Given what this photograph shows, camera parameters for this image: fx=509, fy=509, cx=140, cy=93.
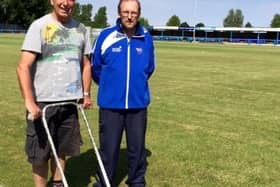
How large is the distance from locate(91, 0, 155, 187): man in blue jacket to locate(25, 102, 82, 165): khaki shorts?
433 millimetres

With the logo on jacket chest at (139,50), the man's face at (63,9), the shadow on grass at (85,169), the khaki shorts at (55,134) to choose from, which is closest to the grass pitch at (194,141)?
the shadow on grass at (85,169)

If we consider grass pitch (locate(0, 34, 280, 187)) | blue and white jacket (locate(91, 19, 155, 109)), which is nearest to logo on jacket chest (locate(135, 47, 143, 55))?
blue and white jacket (locate(91, 19, 155, 109))

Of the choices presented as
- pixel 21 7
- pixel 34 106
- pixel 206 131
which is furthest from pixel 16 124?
pixel 21 7

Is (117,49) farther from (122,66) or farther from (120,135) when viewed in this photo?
(120,135)

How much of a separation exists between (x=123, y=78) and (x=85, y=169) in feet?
5.76

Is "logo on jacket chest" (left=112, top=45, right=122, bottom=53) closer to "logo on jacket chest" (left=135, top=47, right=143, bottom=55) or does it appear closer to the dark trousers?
"logo on jacket chest" (left=135, top=47, right=143, bottom=55)

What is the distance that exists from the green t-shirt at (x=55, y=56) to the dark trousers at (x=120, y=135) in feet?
1.87

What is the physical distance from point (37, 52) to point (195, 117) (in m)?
5.88

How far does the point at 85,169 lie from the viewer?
6305 millimetres

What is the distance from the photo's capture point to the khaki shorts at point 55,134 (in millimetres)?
4625

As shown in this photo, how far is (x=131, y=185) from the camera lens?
217 inches

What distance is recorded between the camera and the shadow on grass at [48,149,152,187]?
5.88 meters

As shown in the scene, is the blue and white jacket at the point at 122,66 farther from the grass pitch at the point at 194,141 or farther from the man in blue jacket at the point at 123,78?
the grass pitch at the point at 194,141

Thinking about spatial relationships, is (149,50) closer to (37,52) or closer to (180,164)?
(37,52)
